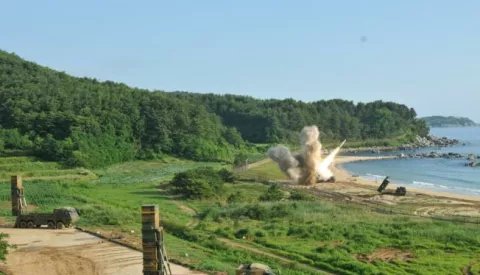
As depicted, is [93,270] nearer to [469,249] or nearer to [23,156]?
[469,249]

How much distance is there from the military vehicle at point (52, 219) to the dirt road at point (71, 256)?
57.6 inches

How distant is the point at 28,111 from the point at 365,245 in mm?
70066

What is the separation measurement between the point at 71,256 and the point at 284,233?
14.1 m

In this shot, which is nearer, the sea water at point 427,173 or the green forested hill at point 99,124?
the sea water at point 427,173

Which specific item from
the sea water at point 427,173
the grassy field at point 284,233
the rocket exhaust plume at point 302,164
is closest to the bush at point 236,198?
the grassy field at point 284,233

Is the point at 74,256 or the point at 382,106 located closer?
the point at 74,256

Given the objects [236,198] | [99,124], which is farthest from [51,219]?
[99,124]

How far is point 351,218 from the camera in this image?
134ft

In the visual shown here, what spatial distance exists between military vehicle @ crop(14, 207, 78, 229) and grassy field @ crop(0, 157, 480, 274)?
1049mm

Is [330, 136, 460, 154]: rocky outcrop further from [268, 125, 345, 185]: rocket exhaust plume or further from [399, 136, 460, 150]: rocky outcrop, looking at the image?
[268, 125, 345, 185]: rocket exhaust plume

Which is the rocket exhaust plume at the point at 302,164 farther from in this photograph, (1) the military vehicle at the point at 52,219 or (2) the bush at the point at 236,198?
(1) the military vehicle at the point at 52,219

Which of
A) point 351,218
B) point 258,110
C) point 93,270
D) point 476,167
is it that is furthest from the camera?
point 258,110

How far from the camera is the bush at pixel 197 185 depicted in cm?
5275

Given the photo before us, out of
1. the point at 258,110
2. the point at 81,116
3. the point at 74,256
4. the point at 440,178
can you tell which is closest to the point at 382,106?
the point at 258,110
